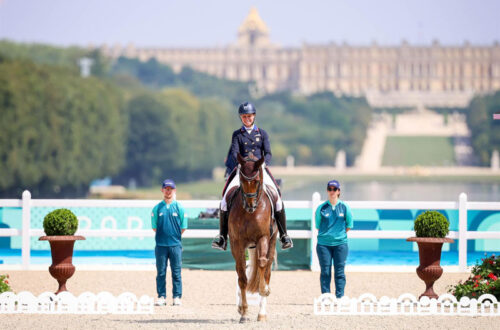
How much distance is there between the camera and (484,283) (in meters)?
12.1

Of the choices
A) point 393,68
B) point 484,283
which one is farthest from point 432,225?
point 393,68

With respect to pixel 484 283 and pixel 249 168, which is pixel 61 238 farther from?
pixel 484 283

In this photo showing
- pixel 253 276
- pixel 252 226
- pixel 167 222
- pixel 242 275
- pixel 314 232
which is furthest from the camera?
pixel 314 232

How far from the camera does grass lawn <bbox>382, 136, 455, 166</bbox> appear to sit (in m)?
106

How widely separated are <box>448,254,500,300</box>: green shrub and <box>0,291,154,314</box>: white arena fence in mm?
3519

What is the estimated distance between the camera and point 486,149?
10400 cm

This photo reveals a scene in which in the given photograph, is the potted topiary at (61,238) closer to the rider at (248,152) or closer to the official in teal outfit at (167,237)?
the official in teal outfit at (167,237)

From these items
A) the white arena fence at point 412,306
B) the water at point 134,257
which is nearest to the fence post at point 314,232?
the water at point 134,257

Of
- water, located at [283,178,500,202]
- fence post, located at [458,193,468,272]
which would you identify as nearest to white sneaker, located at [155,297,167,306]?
fence post, located at [458,193,468,272]

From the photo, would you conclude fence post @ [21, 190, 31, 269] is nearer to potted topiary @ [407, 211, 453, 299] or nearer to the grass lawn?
potted topiary @ [407, 211, 453, 299]

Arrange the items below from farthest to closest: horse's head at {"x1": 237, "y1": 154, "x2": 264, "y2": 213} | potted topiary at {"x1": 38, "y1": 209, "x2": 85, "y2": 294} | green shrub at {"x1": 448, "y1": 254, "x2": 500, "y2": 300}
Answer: potted topiary at {"x1": 38, "y1": 209, "x2": 85, "y2": 294} < green shrub at {"x1": 448, "y1": 254, "x2": 500, "y2": 300} < horse's head at {"x1": 237, "y1": 154, "x2": 264, "y2": 213}

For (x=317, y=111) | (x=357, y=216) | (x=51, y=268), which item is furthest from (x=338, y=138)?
(x=51, y=268)

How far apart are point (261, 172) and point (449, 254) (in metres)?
7.97

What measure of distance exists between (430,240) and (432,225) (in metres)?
0.18
